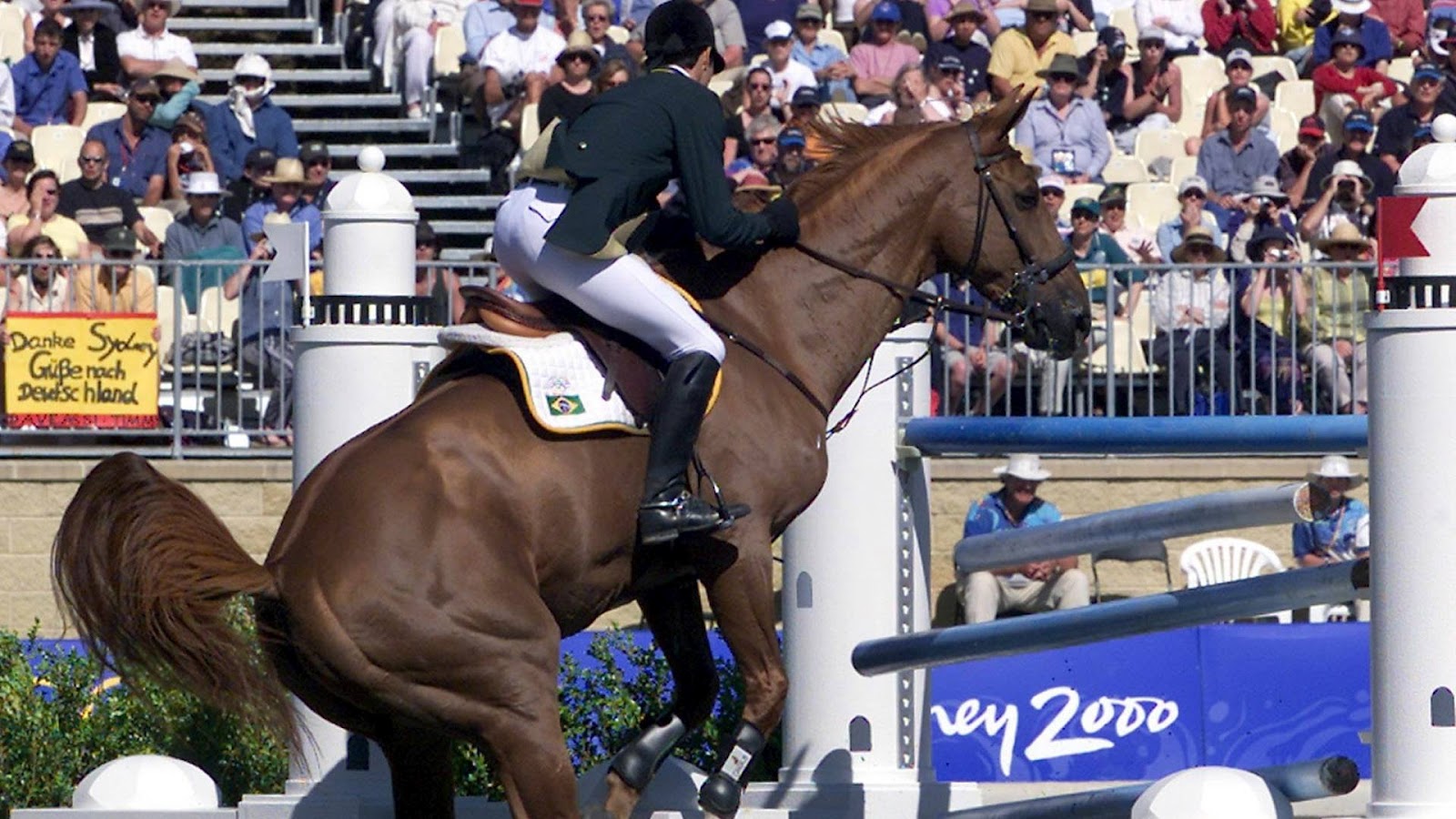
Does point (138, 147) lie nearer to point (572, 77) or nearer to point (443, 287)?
point (572, 77)

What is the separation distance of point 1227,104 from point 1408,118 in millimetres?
1156

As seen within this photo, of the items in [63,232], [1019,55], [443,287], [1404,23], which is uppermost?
[1404,23]

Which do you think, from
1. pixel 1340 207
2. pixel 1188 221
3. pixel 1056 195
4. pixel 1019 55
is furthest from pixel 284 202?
pixel 1340 207

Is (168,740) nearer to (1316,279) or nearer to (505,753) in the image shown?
(505,753)

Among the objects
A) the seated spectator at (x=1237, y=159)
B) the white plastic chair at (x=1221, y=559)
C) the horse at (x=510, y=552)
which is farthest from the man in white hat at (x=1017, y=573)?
the horse at (x=510, y=552)

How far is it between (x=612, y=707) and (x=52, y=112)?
930 centimetres

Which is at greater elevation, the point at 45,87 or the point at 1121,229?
the point at 45,87

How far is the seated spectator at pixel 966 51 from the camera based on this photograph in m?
16.6

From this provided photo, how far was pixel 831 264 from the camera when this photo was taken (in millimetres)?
6883

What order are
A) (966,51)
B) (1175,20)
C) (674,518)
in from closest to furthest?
(674,518) < (966,51) < (1175,20)

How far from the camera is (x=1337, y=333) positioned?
40.1 feet

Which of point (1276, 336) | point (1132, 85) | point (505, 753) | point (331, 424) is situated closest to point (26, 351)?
point (331, 424)

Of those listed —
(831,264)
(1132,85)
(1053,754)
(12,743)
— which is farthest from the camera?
(1132,85)

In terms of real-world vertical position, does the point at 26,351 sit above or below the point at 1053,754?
above
